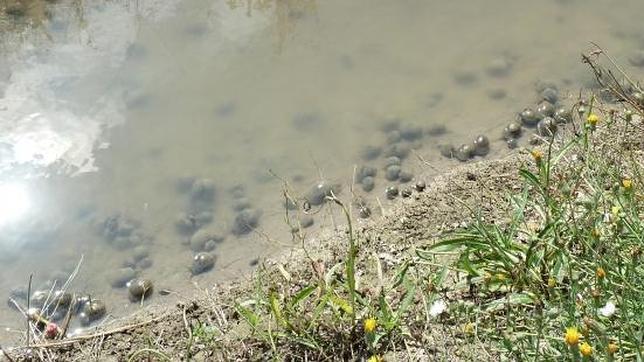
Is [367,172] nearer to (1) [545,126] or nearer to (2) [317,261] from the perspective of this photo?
(1) [545,126]

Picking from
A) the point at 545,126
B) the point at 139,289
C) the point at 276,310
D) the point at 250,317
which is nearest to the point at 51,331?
the point at 139,289

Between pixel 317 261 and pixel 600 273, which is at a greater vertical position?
pixel 600 273

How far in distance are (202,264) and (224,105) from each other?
1.42 metres

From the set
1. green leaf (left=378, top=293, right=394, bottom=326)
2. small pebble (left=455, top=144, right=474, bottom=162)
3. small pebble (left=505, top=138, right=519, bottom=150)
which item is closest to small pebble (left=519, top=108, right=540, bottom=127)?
small pebble (left=505, top=138, right=519, bottom=150)

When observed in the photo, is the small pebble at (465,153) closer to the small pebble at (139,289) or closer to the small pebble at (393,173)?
the small pebble at (393,173)

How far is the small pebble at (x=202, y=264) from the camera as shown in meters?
4.24

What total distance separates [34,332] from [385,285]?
1.74 meters

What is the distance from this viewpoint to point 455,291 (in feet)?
10.5

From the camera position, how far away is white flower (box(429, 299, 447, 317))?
2.84 m

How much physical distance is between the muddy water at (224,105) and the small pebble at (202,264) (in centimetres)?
4

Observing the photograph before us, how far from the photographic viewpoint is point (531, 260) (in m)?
2.88

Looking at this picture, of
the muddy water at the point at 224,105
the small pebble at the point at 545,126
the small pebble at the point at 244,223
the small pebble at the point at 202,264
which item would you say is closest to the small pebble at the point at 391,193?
the muddy water at the point at 224,105

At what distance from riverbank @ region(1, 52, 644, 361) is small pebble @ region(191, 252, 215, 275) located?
29 cm

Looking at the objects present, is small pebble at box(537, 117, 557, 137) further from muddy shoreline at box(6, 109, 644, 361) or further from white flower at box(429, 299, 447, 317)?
white flower at box(429, 299, 447, 317)
